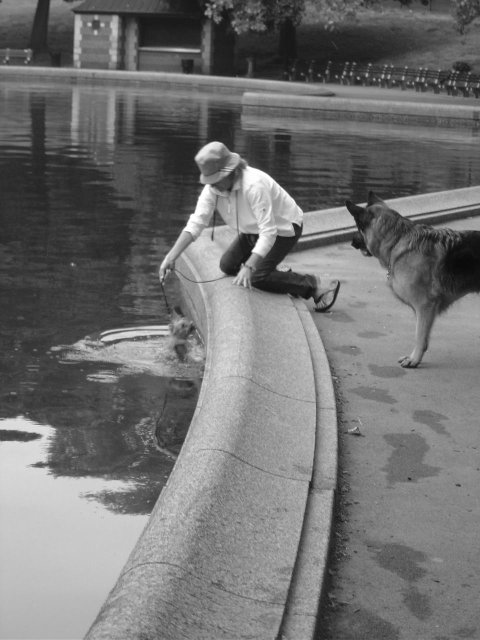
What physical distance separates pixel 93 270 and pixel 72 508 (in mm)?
5780

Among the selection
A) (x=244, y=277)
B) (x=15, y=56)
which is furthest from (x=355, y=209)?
(x=15, y=56)

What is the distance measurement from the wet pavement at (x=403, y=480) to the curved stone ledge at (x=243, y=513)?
0.45ft

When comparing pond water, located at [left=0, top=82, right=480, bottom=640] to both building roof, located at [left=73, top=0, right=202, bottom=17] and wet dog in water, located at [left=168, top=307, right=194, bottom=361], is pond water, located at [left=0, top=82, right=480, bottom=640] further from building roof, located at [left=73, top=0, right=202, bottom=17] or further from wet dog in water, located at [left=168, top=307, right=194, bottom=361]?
building roof, located at [left=73, top=0, right=202, bottom=17]

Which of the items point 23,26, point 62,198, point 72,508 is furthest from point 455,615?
point 23,26

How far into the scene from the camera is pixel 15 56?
61.9 metres

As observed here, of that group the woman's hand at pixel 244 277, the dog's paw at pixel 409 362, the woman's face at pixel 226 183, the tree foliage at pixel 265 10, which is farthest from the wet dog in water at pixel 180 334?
the tree foliage at pixel 265 10

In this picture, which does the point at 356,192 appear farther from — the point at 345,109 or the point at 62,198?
the point at 345,109

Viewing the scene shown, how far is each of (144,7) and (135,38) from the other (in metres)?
2.34

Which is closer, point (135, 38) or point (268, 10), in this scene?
Answer: point (268, 10)

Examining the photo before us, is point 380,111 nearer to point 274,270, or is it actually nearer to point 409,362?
point 274,270

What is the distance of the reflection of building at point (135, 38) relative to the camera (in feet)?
194

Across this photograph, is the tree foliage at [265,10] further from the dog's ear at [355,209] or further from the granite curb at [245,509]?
the granite curb at [245,509]

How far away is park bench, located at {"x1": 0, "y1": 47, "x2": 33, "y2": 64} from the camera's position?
60.8 m

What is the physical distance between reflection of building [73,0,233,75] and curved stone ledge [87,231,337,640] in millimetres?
53923
